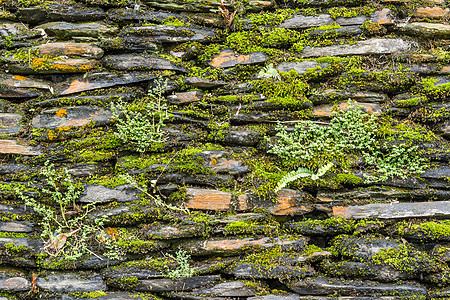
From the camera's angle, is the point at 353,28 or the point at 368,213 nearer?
the point at 368,213

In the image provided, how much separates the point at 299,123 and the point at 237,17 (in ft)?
6.72

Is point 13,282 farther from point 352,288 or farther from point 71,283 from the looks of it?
point 352,288

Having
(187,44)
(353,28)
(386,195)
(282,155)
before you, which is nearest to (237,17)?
(187,44)

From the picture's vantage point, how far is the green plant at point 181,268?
3748 millimetres

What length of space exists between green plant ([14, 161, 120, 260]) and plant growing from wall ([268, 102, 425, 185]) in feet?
8.13

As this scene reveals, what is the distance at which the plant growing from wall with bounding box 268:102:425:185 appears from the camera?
4113 mm

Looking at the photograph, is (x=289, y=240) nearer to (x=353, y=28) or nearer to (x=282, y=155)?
(x=282, y=155)

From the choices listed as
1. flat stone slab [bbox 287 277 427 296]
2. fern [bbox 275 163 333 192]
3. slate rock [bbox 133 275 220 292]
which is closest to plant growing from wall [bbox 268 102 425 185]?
fern [bbox 275 163 333 192]

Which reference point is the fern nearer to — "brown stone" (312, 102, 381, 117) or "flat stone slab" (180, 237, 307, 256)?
"flat stone slab" (180, 237, 307, 256)

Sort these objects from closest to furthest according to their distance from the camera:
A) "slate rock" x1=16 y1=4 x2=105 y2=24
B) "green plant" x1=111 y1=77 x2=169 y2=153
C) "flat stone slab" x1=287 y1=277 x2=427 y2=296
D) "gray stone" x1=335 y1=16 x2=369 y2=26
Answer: "flat stone slab" x1=287 y1=277 x2=427 y2=296 → "green plant" x1=111 y1=77 x2=169 y2=153 → "slate rock" x1=16 y1=4 x2=105 y2=24 → "gray stone" x1=335 y1=16 x2=369 y2=26

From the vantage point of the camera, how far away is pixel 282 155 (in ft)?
14.0

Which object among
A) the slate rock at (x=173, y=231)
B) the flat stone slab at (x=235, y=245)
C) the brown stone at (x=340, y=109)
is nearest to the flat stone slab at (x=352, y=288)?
the flat stone slab at (x=235, y=245)

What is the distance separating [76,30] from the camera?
15.3 ft

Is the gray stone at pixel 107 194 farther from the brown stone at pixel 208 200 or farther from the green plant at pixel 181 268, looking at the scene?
the green plant at pixel 181 268
